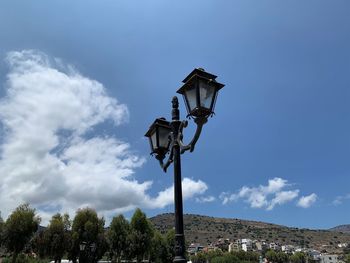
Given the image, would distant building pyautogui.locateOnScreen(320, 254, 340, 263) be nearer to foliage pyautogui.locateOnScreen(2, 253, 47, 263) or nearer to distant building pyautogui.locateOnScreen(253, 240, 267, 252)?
distant building pyautogui.locateOnScreen(253, 240, 267, 252)

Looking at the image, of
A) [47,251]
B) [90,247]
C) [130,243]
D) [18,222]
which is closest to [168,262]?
[130,243]

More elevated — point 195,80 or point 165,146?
point 195,80

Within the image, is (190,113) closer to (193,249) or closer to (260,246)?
(193,249)

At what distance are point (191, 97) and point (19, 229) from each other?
41.1 meters

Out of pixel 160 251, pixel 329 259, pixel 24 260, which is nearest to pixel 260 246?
pixel 329 259

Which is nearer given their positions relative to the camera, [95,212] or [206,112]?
[206,112]

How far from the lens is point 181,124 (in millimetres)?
5293

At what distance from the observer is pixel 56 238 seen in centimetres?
4412

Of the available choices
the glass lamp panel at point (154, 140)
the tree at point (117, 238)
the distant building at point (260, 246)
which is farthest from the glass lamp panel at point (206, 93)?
the distant building at point (260, 246)

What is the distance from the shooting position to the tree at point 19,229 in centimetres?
4038

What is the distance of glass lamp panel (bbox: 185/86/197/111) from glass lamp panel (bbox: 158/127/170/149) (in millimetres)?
1024

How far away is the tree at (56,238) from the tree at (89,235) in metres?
1.03

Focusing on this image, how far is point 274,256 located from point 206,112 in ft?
447

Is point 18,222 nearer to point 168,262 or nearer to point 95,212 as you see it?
point 95,212
